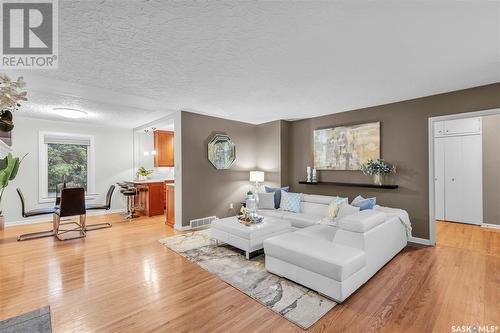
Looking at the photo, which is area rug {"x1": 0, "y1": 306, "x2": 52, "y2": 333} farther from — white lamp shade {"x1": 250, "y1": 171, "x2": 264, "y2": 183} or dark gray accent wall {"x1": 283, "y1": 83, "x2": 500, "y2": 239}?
dark gray accent wall {"x1": 283, "y1": 83, "x2": 500, "y2": 239}

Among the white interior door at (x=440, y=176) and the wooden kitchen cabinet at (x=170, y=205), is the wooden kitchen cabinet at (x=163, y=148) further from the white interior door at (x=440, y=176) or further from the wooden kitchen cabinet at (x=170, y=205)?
the white interior door at (x=440, y=176)

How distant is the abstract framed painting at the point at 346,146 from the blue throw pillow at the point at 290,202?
3.81ft

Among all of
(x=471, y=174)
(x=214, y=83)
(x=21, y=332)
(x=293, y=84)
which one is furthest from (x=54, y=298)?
(x=471, y=174)

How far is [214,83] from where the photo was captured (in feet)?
10.9

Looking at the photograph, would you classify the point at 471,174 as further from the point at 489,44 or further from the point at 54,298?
the point at 54,298

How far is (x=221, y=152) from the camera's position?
554cm

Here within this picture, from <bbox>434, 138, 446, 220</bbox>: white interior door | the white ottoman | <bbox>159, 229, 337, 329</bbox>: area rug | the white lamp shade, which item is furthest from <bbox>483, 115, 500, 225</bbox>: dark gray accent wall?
<bbox>159, 229, 337, 329</bbox>: area rug

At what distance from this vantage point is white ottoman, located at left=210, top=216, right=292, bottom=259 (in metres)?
3.33

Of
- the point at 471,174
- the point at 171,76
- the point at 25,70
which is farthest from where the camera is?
the point at 471,174

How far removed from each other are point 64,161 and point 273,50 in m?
6.51

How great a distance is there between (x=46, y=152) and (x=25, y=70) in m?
3.89

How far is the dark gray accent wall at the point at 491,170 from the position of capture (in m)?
4.69

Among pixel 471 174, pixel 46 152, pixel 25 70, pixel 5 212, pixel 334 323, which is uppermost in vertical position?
pixel 25 70

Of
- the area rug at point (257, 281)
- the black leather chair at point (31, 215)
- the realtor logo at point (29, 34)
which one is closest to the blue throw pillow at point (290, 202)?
the area rug at point (257, 281)
